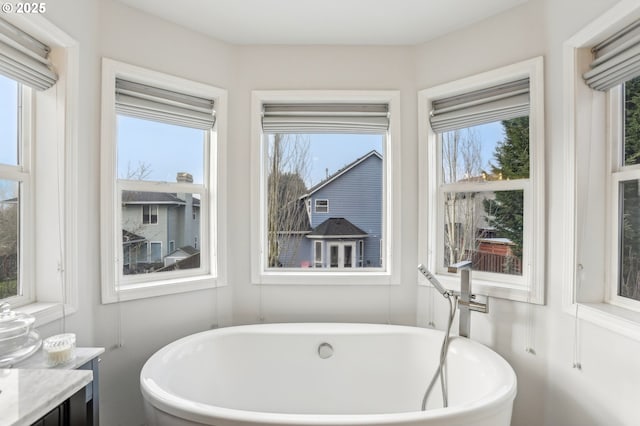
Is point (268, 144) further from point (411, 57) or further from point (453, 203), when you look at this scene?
point (453, 203)

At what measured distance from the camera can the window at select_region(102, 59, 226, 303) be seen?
1.94 m

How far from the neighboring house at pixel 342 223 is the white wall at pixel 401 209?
214 mm

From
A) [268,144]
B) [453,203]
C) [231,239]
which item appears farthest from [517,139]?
[231,239]

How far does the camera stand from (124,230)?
81.5 inches

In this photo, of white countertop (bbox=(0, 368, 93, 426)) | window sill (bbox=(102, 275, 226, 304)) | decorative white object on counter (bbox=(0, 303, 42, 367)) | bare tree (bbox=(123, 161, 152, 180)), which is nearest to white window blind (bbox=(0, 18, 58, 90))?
bare tree (bbox=(123, 161, 152, 180))

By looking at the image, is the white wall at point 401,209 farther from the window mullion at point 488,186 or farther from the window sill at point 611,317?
the window mullion at point 488,186

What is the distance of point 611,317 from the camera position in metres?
1.46

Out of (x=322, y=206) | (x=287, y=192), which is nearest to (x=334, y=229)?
(x=322, y=206)

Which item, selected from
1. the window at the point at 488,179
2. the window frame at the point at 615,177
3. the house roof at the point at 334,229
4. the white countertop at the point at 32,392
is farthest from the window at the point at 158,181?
the window frame at the point at 615,177

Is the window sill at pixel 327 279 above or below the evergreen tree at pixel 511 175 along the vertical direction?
below

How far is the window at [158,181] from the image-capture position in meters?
1.94

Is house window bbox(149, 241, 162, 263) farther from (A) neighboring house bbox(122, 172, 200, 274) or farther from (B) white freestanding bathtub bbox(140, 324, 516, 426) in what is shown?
(B) white freestanding bathtub bbox(140, 324, 516, 426)

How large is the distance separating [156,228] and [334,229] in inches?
45.8

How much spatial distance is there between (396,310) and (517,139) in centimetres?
129
